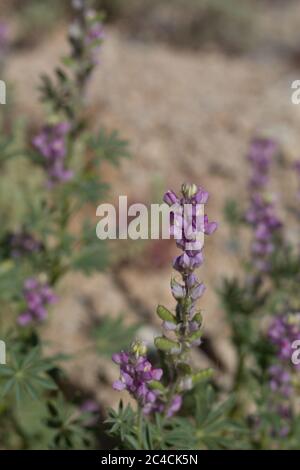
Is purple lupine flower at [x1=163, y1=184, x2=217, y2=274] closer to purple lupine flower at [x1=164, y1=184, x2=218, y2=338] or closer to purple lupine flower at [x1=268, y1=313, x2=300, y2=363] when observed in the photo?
purple lupine flower at [x1=164, y1=184, x2=218, y2=338]

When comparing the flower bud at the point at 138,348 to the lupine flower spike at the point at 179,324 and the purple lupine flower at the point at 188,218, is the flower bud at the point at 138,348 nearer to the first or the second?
the lupine flower spike at the point at 179,324

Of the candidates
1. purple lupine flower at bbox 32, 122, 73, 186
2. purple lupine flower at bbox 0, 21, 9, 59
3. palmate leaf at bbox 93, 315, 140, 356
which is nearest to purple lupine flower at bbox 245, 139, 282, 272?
palmate leaf at bbox 93, 315, 140, 356

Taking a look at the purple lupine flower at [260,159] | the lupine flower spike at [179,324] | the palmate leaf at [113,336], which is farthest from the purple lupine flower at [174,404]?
the purple lupine flower at [260,159]

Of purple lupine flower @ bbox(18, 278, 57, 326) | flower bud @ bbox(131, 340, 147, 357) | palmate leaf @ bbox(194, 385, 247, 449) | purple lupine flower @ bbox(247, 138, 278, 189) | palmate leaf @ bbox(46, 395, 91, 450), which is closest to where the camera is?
flower bud @ bbox(131, 340, 147, 357)
